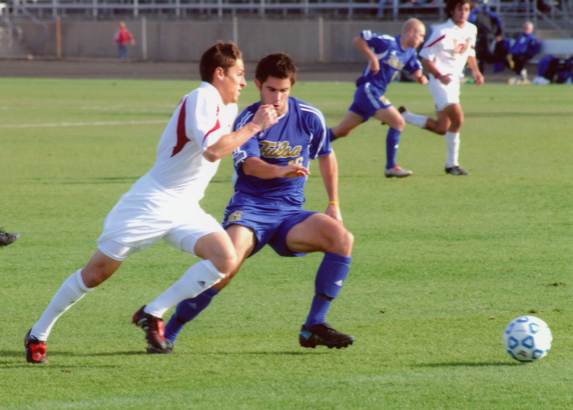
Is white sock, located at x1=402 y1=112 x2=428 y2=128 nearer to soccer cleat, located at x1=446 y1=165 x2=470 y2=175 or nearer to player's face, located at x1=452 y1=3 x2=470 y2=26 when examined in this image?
soccer cleat, located at x1=446 y1=165 x2=470 y2=175

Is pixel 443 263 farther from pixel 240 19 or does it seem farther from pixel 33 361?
pixel 240 19

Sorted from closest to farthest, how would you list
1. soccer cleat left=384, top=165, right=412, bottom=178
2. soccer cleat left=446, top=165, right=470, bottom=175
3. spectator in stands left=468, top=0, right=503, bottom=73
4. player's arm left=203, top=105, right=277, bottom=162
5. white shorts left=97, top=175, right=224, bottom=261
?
player's arm left=203, top=105, right=277, bottom=162, white shorts left=97, top=175, right=224, bottom=261, soccer cleat left=384, top=165, right=412, bottom=178, soccer cleat left=446, top=165, right=470, bottom=175, spectator in stands left=468, top=0, right=503, bottom=73

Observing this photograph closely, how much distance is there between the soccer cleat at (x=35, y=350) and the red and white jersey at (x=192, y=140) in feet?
3.31

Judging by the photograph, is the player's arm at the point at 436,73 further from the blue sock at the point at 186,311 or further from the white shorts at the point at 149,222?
the white shorts at the point at 149,222

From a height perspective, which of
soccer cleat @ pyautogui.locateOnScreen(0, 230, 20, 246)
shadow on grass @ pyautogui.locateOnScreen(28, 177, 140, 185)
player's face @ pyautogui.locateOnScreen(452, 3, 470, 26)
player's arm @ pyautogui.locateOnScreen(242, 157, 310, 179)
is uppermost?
player's face @ pyautogui.locateOnScreen(452, 3, 470, 26)

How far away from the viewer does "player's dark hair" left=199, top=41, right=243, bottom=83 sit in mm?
4422

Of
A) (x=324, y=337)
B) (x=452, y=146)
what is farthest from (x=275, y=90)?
(x=452, y=146)

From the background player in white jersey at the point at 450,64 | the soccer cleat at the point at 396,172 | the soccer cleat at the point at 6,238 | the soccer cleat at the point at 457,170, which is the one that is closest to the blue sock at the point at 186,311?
the soccer cleat at the point at 6,238

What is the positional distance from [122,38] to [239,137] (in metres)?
43.5

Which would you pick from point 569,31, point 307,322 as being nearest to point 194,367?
point 307,322

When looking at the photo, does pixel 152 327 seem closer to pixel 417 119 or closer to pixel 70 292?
pixel 70 292

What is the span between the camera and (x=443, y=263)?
653 cm

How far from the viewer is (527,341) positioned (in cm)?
431

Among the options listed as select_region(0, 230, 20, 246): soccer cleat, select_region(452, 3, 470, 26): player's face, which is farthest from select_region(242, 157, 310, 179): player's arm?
select_region(452, 3, 470, 26): player's face
